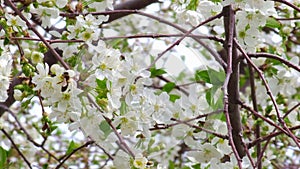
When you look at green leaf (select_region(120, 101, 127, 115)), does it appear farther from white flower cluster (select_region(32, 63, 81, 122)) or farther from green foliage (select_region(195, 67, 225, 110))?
green foliage (select_region(195, 67, 225, 110))

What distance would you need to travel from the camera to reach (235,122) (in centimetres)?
130

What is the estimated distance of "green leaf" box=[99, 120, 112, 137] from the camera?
110 centimetres

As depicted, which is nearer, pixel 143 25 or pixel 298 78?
pixel 298 78

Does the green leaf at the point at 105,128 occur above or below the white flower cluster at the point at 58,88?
below

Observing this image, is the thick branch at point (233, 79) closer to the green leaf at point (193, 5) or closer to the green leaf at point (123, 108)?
the green leaf at point (193, 5)

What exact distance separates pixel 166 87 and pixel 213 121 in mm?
229

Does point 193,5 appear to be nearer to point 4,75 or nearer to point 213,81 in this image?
point 213,81

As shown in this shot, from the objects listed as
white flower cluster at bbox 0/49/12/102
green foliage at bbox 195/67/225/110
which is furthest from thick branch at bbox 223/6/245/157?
white flower cluster at bbox 0/49/12/102

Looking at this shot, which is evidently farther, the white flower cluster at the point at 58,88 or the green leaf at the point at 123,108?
the green leaf at the point at 123,108

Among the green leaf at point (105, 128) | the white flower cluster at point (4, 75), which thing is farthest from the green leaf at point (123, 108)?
the white flower cluster at point (4, 75)

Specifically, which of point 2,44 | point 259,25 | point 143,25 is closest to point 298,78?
point 259,25

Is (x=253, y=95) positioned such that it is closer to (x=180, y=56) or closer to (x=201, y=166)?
(x=201, y=166)

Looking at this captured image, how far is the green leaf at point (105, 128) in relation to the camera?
43.4 inches

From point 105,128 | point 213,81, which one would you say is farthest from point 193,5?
point 105,128
